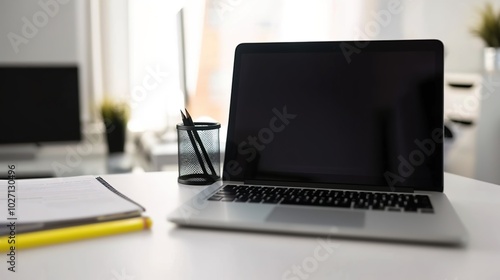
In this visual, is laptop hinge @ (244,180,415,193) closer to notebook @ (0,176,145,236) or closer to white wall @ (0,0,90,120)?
notebook @ (0,176,145,236)

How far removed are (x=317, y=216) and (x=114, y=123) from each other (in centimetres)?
233

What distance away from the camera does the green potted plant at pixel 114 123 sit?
2.89m

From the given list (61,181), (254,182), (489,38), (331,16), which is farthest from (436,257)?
(331,16)

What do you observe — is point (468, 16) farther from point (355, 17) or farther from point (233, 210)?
point (233, 210)

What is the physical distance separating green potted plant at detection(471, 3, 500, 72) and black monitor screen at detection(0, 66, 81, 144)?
2196 mm

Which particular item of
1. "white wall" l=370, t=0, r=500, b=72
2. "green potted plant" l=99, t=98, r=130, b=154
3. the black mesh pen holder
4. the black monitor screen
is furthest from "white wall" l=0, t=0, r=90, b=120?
the black mesh pen holder

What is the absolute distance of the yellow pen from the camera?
0.64m

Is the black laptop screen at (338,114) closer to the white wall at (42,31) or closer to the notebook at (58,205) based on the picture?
the notebook at (58,205)

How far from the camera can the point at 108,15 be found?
2979 millimetres

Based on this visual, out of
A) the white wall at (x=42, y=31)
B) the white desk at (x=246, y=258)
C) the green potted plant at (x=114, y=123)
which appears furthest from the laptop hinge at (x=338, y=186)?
the white wall at (x=42, y=31)

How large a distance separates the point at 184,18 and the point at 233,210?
8.36 feet

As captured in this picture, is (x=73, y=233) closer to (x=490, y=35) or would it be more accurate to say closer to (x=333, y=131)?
(x=333, y=131)

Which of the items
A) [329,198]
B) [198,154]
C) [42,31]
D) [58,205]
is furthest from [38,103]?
[329,198]

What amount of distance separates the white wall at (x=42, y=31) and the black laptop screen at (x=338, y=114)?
2169 mm
